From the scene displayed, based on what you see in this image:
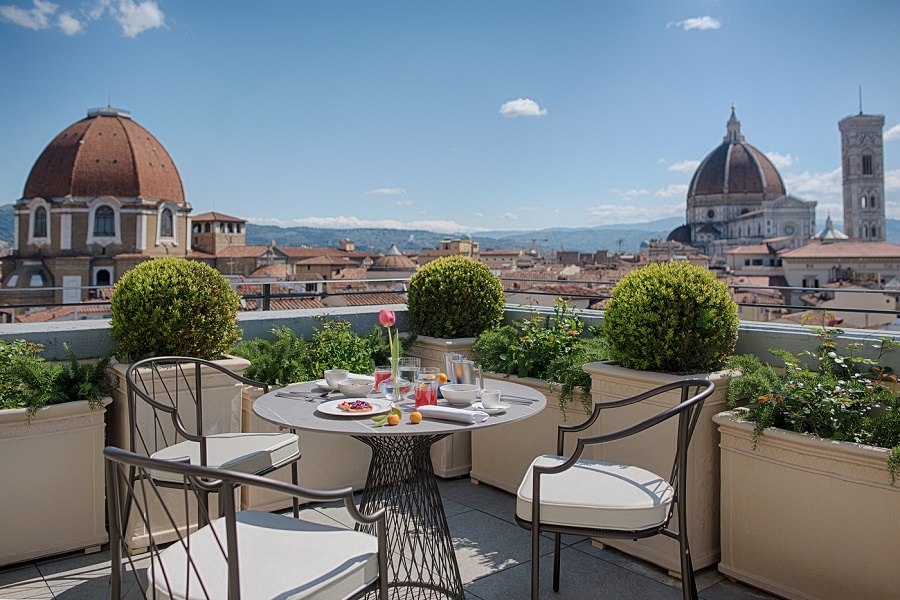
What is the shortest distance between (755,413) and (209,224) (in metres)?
88.1

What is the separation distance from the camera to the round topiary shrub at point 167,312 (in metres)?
3.42

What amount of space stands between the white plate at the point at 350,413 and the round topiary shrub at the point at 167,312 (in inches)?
47.6

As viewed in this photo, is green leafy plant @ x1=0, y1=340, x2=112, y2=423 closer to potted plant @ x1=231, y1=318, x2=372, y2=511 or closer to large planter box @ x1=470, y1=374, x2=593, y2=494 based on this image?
potted plant @ x1=231, y1=318, x2=372, y2=511

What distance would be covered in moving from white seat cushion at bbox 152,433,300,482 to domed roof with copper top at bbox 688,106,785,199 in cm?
11729

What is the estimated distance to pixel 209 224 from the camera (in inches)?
3317

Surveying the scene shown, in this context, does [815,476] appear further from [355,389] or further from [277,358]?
[277,358]

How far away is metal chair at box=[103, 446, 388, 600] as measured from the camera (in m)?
1.54

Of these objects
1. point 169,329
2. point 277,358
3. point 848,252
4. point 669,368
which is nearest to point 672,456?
point 669,368

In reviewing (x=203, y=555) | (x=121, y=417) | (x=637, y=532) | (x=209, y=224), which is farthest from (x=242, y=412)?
(x=209, y=224)

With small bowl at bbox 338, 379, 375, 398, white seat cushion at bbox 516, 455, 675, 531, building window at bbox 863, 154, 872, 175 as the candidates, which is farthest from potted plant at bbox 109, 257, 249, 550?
building window at bbox 863, 154, 872, 175

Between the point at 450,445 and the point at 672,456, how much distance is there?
175 centimetres

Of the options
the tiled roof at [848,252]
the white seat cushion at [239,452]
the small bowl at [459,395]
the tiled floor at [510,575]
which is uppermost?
the tiled roof at [848,252]

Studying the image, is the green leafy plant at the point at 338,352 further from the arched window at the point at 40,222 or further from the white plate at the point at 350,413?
the arched window at the point at 40,222

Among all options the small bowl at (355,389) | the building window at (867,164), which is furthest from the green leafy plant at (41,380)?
the building window at (867,164)
